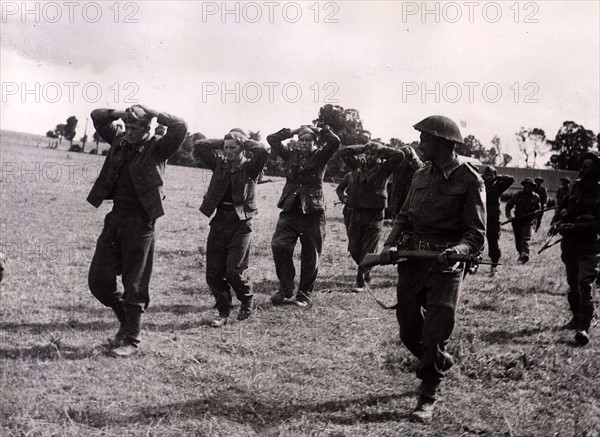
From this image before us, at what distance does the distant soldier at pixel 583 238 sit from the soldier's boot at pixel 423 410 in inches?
129

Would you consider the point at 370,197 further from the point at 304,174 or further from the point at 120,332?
the point at 120,332

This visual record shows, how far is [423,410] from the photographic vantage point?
466cm

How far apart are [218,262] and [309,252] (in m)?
1.56

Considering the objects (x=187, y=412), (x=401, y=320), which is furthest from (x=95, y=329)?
(x=401, y=320)

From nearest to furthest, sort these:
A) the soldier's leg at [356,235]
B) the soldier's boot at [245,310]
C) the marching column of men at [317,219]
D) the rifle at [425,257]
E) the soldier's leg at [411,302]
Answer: the rifle at [425,257]
the marching column of men at [317,219]
the soldier's leg at [411,302]
the soldier's boot at [245,310]
the soldier's leg at [356,235]

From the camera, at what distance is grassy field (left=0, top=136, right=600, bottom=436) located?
14.3ft

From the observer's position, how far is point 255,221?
663 inches

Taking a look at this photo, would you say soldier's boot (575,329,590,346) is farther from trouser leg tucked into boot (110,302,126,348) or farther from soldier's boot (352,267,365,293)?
trouser leg tucked into boot (110,302,126,348)

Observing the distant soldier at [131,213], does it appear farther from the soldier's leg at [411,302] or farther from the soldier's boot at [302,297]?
the soldier's boot at [302,297]

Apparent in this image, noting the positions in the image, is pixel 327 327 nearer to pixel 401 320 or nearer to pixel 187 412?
pixel 401 320

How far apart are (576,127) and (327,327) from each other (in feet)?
221

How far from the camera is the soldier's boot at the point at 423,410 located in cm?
460

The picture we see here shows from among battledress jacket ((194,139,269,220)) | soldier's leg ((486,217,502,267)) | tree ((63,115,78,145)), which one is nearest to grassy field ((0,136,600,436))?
battledress jacket ((194,139,269,220))

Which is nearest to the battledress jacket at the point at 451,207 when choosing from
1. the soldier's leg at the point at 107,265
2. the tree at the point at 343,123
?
the soldier's leg at the point at 107,265
